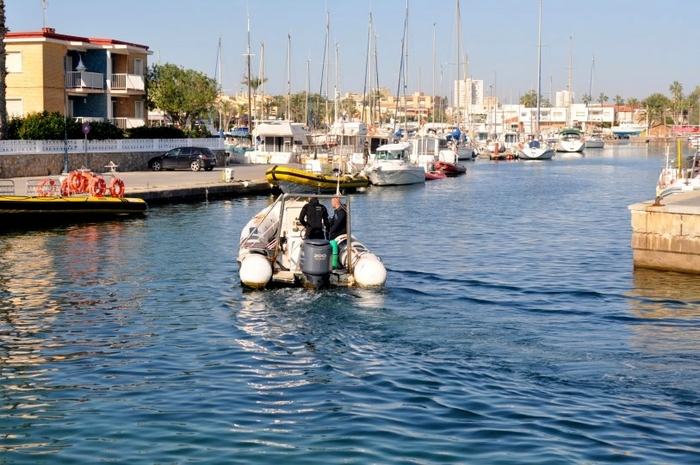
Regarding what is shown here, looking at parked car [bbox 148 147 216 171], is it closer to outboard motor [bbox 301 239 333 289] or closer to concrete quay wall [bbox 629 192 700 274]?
concrete quay wall [bbox 629 192 700 274]

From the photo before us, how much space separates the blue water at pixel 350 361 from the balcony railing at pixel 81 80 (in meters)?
32.1

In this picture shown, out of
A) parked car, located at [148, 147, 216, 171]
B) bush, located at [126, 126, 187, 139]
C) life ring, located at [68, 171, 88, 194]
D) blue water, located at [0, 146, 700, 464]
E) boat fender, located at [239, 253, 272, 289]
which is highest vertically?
bush, located at [126, 126, 187, 139]

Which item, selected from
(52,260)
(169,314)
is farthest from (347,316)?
(52,260)

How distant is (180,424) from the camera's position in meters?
12.0

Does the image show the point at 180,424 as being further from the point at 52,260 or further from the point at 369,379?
the point at 52,260

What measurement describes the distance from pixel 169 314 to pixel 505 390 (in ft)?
26.1

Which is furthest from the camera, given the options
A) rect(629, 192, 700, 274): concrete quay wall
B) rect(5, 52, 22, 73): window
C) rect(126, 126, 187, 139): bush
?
rect(126, 126, 187, 139): bush

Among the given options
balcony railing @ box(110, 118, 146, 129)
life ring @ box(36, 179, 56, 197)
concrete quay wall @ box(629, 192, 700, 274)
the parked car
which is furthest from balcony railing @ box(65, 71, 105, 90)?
concrete quay wall @ box(629, 192, 700, 274)

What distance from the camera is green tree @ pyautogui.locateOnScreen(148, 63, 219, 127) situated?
75.3m

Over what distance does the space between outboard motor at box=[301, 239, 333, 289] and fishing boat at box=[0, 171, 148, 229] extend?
629 inches

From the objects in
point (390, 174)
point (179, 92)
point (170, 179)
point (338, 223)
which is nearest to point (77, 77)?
point (170, 179)

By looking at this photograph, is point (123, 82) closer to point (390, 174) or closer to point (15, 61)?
point (15, 61)

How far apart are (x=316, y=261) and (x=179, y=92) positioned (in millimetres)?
59294

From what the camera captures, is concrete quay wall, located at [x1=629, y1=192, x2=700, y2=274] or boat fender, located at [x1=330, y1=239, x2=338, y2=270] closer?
boat fender, located at [x1=330, y1=239, x2=338, y2=270]
